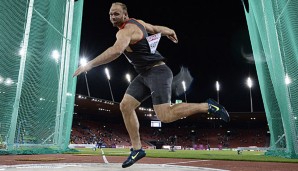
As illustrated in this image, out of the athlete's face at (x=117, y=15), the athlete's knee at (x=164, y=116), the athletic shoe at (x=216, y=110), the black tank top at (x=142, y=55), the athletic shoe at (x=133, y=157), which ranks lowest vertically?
the athletic shoe at (x=133, y=157)

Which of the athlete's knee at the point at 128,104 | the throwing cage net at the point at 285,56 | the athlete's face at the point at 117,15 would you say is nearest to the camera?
the athlete's face at the point at 117,15

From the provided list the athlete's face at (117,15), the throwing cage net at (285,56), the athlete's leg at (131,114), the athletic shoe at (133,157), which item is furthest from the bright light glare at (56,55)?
the throwing cage net at (285,56)

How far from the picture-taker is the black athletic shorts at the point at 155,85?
330cm

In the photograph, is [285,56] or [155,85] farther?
[285,56]

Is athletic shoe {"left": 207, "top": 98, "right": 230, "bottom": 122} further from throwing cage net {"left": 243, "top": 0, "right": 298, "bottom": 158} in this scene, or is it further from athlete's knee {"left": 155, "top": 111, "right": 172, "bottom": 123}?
throwing cage net {"left": 243, "top": 0, "right": 298, "bottom": 158}

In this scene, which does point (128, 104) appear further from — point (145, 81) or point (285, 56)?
point (285, 56)

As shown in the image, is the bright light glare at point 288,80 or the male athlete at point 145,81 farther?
the bright light glare at point 288,80

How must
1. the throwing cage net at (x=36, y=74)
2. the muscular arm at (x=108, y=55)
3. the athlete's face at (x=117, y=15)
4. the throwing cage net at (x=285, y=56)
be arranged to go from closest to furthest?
the muscular arm at (x=108, y=55)
the athlete's face at (x=117, y=15)
the throwing cage net at (x=285, y=56)
the throwing cage net at (x=36, y=74)

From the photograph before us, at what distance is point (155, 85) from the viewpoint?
11.0 feet

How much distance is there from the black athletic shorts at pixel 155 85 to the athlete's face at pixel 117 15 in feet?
2.35

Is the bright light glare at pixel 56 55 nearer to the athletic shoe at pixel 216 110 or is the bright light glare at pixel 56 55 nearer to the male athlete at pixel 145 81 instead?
the male athlete at pixel 145 81

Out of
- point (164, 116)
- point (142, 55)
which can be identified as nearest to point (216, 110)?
point (164, 116)

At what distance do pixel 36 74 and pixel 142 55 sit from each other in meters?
5.95

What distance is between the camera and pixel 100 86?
141 ft
